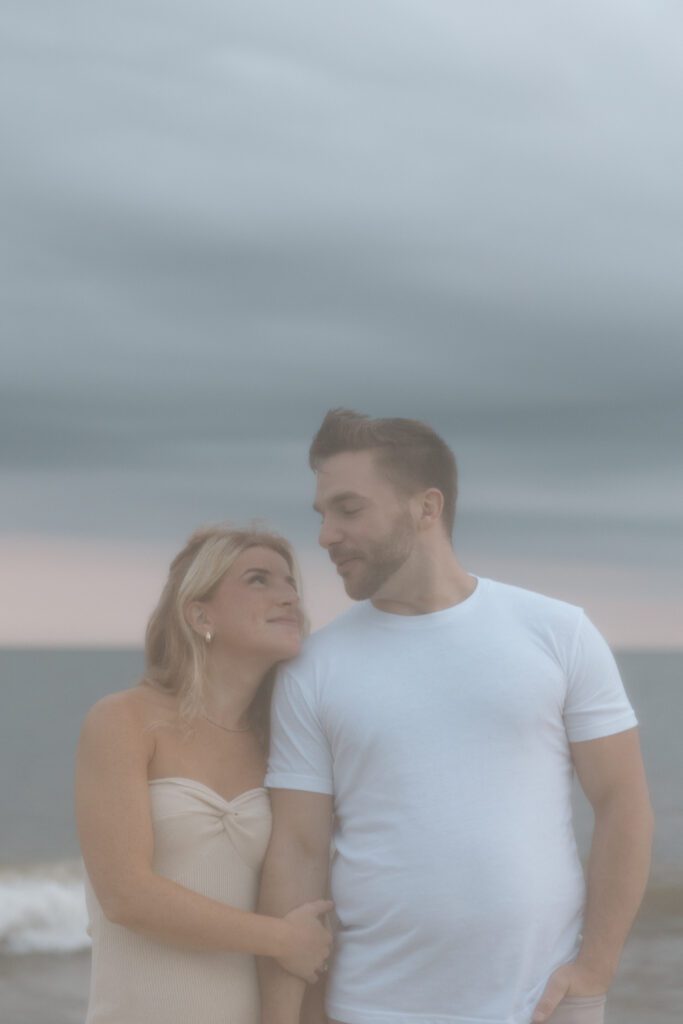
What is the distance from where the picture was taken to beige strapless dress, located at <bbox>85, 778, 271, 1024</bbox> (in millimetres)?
3377

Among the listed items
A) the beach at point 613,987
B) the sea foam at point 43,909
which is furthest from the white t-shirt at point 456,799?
the sea foam at point 43,909

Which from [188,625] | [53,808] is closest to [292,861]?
[188,625]

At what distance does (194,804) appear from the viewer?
11.2ft

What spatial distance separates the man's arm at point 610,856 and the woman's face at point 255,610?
0.81 metres

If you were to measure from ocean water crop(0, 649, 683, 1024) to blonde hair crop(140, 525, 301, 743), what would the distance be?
19.1ft

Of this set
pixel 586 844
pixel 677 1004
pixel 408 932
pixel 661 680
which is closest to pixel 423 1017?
pixel 408 932

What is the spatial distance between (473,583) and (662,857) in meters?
16.1

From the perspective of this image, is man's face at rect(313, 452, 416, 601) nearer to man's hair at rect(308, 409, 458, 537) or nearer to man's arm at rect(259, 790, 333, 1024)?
man's hair at rect(308, 409, 458, 537)

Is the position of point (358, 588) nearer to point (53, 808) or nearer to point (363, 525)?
point (363, 525)

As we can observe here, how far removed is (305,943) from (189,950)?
0.96 ft

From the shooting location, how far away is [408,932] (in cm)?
332

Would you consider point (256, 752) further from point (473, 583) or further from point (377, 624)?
point (473, 583)

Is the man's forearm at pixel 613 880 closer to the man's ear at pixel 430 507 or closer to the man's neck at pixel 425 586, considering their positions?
the man's neck at pixel 425 586

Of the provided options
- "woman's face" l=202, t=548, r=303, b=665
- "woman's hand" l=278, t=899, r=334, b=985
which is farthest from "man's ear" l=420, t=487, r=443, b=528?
"woman's hand" l=278, t=899, r=334, b=985
